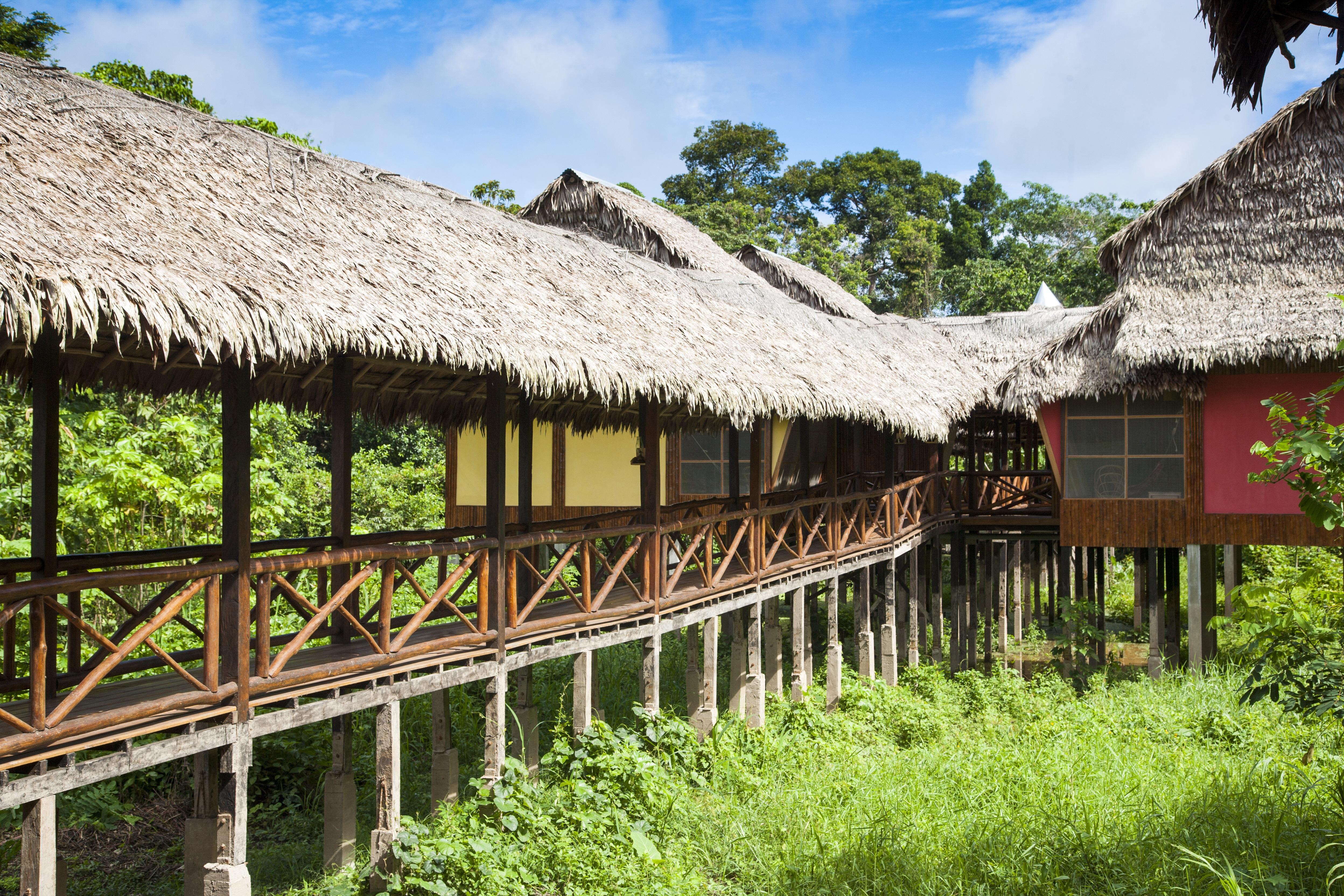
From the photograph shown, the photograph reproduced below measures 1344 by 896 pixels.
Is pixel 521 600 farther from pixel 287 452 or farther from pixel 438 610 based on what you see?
pixel 287 452

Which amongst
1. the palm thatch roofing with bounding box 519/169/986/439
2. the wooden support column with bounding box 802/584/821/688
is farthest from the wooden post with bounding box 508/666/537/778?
the palm thatch roofing with bounding box 519/169/986/439

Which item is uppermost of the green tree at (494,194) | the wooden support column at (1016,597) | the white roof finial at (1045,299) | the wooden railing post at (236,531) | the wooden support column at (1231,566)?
the green tree at (494,194)

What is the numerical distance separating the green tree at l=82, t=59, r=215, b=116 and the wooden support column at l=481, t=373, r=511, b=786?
10.5 meters

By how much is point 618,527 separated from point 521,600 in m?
1.16

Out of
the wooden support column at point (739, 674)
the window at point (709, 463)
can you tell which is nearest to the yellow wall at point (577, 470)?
the window at point (709, 463)

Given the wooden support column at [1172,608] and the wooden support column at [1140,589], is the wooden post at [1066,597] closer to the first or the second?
the wooden support column at [1140,589]

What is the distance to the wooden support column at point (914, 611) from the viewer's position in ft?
44.7

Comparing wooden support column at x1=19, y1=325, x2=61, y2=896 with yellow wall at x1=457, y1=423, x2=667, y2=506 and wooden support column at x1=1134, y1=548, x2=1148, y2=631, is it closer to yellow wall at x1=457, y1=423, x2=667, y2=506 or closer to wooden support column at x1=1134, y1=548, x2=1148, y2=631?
yellow wall at x1=457, y1=423, x2=667, y2=506

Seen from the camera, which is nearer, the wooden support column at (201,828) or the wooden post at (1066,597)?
the wooden support column at (201,828)

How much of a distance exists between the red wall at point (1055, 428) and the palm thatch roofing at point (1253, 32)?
6.83 m

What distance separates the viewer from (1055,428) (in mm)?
13047

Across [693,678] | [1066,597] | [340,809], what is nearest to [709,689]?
[693,678]

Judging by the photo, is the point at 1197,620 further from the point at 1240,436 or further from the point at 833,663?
the point at 833,663

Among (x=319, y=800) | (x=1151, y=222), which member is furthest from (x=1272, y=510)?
(x=319, y=800)
